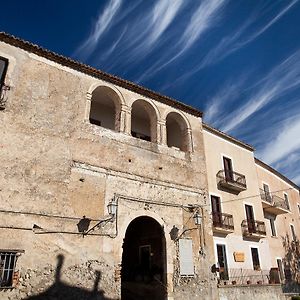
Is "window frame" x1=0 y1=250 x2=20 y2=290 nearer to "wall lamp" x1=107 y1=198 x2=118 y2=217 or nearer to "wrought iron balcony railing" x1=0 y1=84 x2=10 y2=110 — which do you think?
→ "wall lamp" x1=107 y1=198 x2=118 y2=217

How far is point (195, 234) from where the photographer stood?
1472 cm

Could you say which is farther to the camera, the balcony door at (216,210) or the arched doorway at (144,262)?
the balcony door at (216,210)

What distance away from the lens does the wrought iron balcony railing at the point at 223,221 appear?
55.7ft

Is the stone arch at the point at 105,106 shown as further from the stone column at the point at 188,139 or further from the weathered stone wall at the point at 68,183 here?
the stone column at the point at 188,139

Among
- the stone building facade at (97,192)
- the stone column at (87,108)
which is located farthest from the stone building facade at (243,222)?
the stone column at (87,108)

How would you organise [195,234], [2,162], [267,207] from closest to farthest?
[2,162]
[195,234]
[267,207]

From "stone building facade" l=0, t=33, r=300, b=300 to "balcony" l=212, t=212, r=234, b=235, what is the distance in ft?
0.76

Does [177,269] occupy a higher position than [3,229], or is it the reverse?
[3,229]

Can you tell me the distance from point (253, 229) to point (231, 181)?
3.38 metres

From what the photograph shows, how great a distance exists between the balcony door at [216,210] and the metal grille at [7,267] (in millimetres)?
10508

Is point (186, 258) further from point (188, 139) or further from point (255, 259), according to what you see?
point (255, 259)

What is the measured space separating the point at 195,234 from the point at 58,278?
6755 millimetres

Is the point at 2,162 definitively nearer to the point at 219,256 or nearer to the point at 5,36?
the point at 5,36

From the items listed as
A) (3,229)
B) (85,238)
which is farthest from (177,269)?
(3,229)
